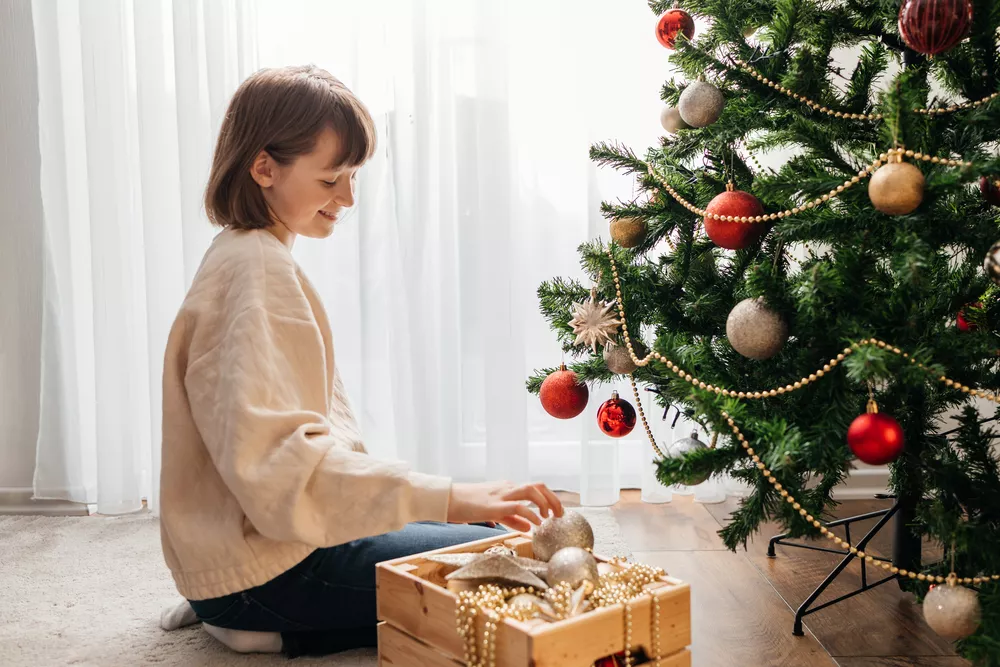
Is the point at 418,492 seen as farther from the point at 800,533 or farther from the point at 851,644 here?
the point at 851,644

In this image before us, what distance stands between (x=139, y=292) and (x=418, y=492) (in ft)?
4.94

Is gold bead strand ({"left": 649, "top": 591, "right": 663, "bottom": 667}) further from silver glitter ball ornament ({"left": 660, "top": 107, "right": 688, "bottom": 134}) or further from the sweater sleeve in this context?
silver glitter ball ornament ({"left": 660, "top": 107, "right": 688, "bottom": 134})

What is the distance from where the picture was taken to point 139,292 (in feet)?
7.53

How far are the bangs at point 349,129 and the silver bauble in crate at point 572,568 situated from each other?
2.07ft

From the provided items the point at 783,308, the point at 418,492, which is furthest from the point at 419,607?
the point at 783,308

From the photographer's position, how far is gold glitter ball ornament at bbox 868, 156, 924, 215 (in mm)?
986

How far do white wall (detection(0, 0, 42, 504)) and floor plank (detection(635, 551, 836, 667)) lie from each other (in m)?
1.58

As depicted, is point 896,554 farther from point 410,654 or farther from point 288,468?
point 288,468

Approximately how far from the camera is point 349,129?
1277 mm

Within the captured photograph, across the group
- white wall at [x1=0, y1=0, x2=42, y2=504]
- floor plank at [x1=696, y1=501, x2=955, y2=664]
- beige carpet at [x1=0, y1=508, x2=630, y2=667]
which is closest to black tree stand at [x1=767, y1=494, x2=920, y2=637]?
floor plank at [x1=696, y1=501, x2=955, y2=664]

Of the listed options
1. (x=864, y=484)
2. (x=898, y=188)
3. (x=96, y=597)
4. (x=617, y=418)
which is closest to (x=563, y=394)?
(x=617, y=418)

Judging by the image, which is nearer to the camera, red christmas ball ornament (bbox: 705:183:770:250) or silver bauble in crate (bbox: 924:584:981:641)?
silver bauble in crate (bbox: 924:584:981:641)

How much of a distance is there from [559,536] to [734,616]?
23.5 inches

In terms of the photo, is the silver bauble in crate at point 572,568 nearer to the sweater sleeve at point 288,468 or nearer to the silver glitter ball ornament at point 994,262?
the sweater sleeve at point 288,468
